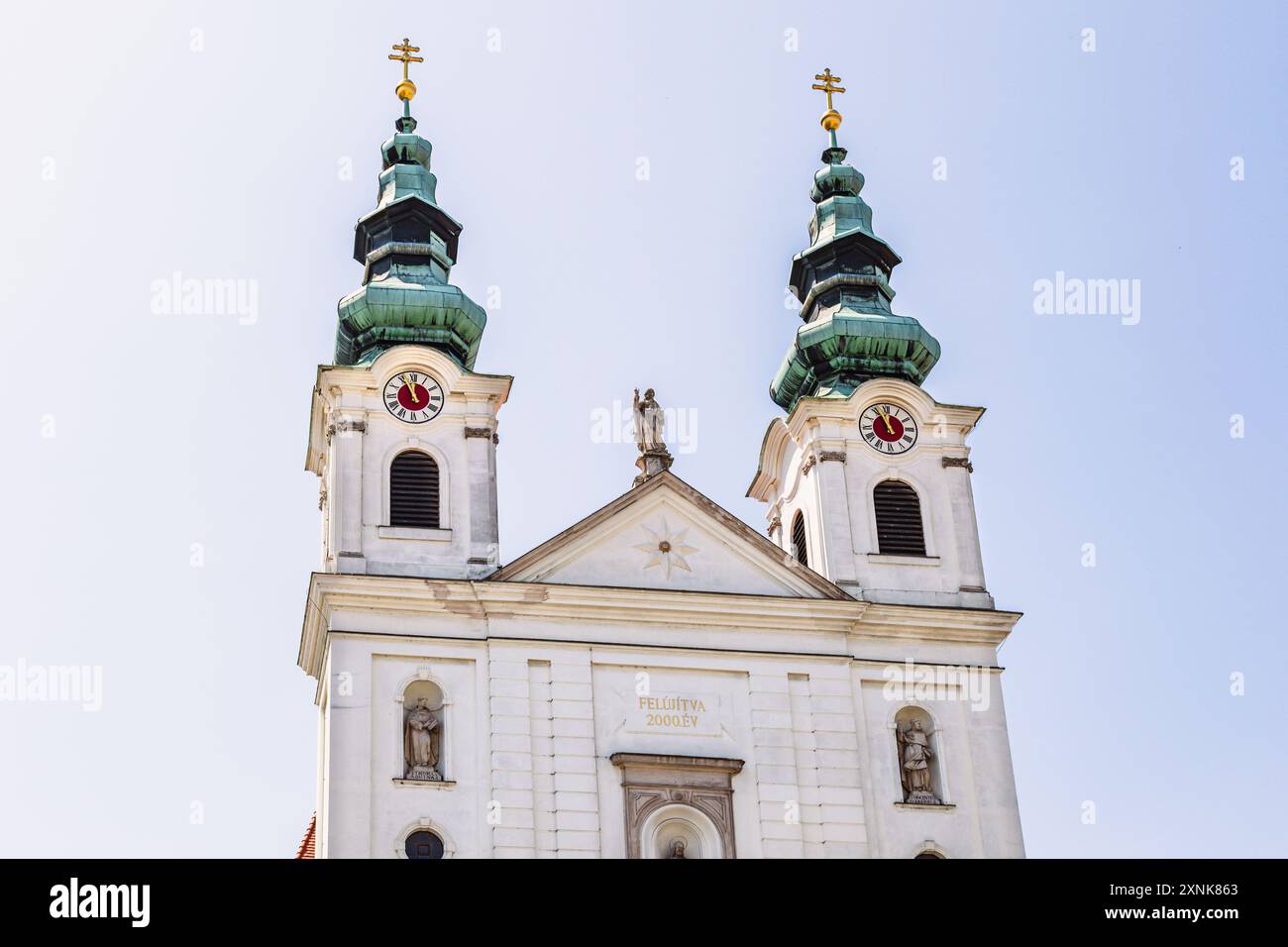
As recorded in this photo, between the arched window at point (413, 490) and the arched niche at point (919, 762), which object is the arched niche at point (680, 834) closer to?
the arched niche at point (919, 762)

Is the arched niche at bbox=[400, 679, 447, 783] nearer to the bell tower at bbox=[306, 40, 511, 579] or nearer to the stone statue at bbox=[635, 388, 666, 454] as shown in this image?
the bell tower at bbox=[306, 40, 511, 579]

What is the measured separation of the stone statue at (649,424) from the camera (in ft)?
117

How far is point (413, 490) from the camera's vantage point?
34562 mm

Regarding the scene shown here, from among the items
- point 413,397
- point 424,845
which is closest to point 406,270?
point 413,397

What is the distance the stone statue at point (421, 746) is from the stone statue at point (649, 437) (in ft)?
16.5

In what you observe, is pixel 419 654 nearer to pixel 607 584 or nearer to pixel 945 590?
pixel 607 584

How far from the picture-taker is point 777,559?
3450 centimetres

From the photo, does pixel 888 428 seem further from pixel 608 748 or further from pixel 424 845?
pixel 424 845

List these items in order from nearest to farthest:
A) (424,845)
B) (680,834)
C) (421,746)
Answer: (424,845) < (421,746) < (680,834)

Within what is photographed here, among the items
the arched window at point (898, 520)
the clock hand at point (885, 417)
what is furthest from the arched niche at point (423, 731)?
the clock hand at point (885, 417)

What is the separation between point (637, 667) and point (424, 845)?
4049 millimetres
